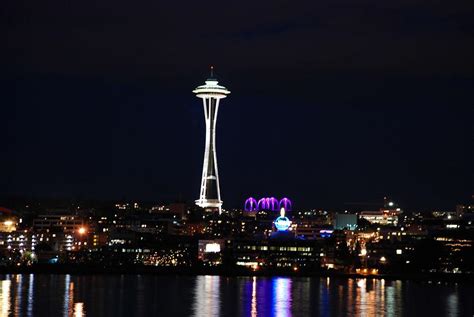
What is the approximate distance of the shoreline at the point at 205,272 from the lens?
5725cm

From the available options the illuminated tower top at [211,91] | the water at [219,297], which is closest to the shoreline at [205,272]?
the water at [219,297]

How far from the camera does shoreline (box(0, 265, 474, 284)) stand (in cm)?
5725

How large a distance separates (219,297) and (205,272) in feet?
61.2

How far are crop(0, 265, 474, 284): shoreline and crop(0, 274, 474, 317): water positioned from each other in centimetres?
285

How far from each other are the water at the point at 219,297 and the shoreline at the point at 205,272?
285 centimetres

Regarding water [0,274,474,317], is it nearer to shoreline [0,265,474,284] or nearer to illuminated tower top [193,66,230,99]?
shoreline [0,265,474,284]

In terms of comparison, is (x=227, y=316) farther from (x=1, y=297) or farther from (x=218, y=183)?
(x=218, y=183)

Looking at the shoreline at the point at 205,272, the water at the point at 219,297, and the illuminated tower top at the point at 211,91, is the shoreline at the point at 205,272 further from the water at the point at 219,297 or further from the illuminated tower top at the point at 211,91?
the illuminated tower top at the point at 211,91

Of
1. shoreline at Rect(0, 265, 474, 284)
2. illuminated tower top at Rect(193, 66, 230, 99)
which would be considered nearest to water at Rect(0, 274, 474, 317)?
shoreline at Rect(0, 265, 474, 284)

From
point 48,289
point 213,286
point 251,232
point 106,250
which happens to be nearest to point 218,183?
point 251,232

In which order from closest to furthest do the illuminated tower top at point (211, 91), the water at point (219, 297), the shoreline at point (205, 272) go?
the water at point (219, 297), the shoreline at point (205, 272), the illuminated tower top at point (211, 91)

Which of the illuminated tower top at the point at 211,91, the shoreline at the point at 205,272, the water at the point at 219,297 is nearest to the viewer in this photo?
the water at the point at 219,297

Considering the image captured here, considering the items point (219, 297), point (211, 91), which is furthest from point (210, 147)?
point (219, 297)

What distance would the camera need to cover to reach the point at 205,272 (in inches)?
2359
